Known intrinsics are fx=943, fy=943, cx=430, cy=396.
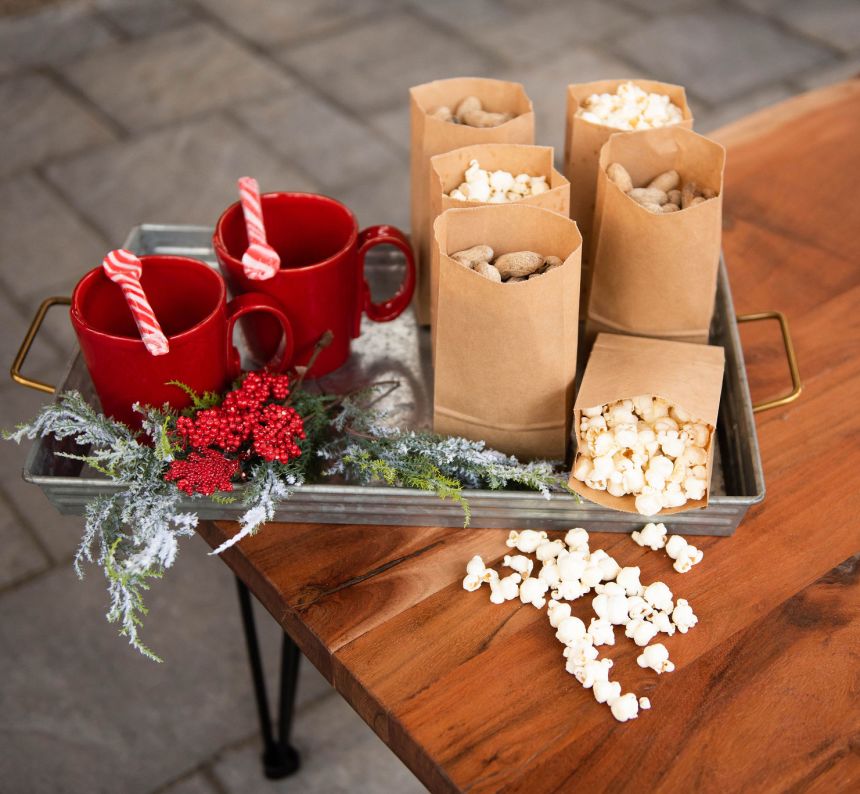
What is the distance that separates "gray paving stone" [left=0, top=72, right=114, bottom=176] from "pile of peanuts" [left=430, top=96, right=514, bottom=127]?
6.21ft

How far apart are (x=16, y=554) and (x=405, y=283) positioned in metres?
1.07

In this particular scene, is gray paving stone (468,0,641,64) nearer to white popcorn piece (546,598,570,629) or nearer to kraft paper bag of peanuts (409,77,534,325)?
kraft paper bag of peanuts (409,77,534,325)

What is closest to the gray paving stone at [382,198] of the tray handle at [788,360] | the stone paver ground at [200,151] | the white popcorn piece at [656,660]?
the stone paver ground at [200,151]

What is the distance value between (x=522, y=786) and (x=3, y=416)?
1574 mm

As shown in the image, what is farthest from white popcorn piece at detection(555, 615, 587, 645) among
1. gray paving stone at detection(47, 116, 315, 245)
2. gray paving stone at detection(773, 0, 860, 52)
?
gray paving stone at detection(773, 0, 860, 52)

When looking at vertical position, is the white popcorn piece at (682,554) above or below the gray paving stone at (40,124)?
above

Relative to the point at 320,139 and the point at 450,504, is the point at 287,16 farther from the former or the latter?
the point at 450,504

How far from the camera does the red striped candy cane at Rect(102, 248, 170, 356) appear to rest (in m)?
0.79

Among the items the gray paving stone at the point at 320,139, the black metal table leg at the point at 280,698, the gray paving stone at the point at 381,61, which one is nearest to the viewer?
the black metal table leg at the point at 280,698

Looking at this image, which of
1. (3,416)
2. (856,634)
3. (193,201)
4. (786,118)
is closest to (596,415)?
(856,634)

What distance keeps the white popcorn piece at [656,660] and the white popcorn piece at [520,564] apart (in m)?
0.12

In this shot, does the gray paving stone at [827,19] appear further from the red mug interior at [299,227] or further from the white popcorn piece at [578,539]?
the white popcorn piece at [578,539]

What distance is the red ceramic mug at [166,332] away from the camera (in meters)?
0.82

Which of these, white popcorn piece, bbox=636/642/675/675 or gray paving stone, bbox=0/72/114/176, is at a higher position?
white popcorn piece, bbox=636/642/675/675
